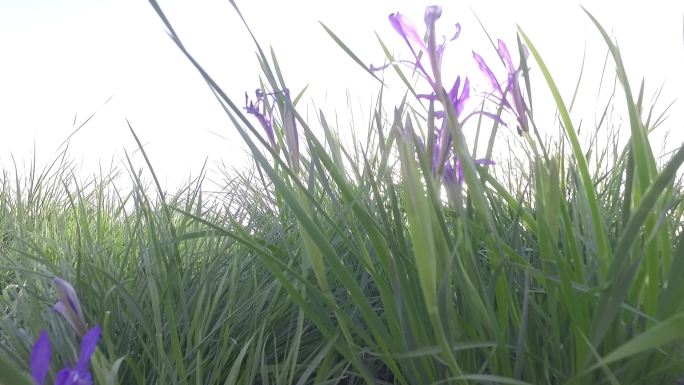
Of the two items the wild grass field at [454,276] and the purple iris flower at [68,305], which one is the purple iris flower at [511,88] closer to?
the wild grass field at [454,276]

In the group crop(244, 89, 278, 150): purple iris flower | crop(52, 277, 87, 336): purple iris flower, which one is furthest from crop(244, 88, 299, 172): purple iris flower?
crop(52, 277, 87, 336): purple iris flower

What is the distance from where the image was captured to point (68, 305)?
1.91 feet

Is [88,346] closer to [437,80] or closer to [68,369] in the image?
[68,369]

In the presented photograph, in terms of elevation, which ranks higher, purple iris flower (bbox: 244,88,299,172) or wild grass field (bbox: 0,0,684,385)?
purple iris flower (bbox: 244,88,299,172)

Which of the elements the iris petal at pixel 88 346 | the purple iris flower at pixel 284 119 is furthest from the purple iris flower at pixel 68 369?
the purple iris flower at pixel 284 119

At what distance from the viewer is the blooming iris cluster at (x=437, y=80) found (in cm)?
58

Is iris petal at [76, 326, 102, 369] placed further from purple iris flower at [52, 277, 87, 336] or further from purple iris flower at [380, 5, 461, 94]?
purple iris flower at [380, 5, 461, 94]

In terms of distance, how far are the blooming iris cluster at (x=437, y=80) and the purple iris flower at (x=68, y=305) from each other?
317 millimetres

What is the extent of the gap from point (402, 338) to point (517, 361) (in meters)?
0.10

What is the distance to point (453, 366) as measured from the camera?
0.53 m

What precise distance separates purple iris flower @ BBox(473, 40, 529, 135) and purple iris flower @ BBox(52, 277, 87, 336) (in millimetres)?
435

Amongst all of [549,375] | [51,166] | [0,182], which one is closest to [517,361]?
[549,375]

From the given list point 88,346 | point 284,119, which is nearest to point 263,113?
point 284,119

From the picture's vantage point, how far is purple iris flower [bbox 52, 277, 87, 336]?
57cm
